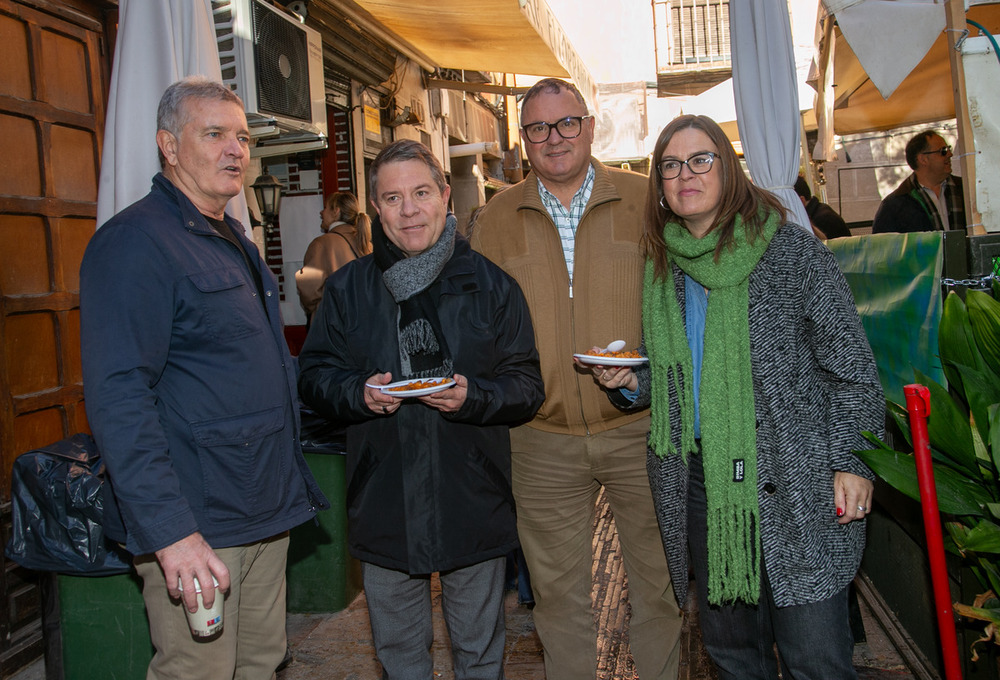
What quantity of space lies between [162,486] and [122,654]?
1.66 meters

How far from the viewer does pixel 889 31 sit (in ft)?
12.3

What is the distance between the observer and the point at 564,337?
3.17 metres

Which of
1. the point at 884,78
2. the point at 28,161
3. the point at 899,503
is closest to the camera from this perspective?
the point at 899,503

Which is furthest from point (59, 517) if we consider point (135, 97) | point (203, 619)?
point (135, 97)

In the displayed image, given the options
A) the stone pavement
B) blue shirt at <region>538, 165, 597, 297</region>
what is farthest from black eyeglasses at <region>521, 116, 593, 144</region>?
the stone pavement

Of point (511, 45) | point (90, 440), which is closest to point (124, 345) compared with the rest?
point (90, 440)

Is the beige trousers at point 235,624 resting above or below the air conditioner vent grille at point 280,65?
below

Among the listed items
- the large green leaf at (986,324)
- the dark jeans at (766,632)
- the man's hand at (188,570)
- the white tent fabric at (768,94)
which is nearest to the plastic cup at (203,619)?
the man's hand at (188,570)

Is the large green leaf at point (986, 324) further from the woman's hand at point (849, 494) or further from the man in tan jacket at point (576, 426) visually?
the man in tan jacket at point (576, 426)

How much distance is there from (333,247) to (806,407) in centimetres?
516

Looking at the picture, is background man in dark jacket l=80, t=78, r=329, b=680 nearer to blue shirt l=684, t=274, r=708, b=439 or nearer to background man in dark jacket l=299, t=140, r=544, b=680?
background man in dark jacket l=299, t=140, r=544, b=680

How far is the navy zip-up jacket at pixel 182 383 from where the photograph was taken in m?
2.10

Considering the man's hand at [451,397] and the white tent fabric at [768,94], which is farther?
the white tent fabric at [768,94]

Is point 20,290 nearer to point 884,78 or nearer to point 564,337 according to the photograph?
point 564,337
